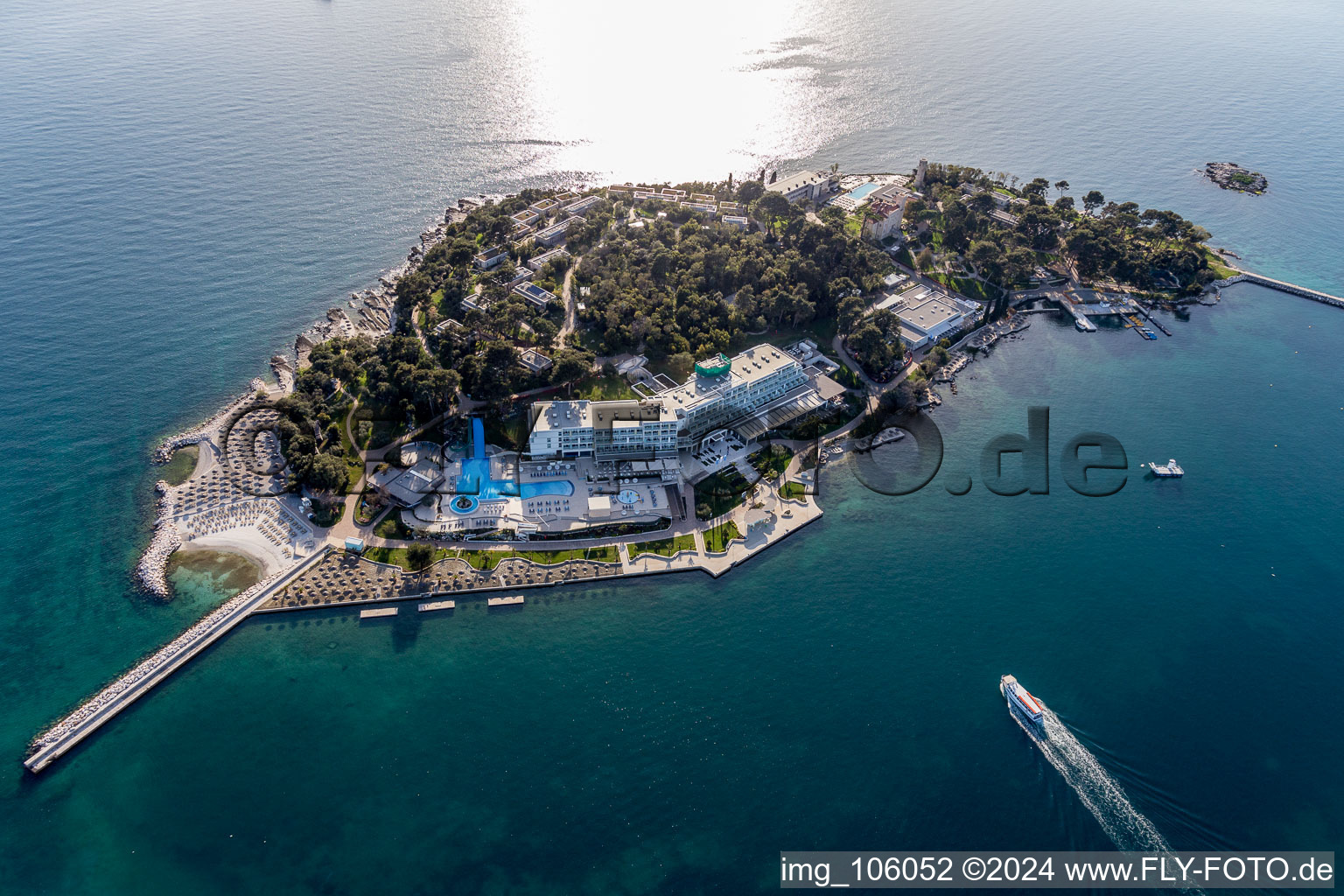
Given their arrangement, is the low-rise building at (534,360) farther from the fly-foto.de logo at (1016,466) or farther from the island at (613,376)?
the fly-foto.de logo at (1016,466)

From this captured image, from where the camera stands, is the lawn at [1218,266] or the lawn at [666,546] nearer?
the lawn at [666,546]

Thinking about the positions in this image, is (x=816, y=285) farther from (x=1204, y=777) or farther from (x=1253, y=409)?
(x=1204, y=777)

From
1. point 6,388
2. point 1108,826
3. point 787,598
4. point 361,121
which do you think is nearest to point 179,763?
point 787,598

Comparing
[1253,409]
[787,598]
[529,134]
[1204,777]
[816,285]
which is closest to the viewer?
[1204,777]

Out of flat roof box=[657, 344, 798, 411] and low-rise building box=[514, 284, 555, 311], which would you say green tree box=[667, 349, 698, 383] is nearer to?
flat roof box=[657, 344, 798, 411]

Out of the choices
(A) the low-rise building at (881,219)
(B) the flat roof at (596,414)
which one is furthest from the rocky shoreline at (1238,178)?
(B) the flat roof at (596,414)

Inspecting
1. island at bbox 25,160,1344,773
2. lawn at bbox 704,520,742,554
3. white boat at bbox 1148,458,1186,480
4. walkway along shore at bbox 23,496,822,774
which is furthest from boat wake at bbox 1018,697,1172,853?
white boat at bbox 1148,458,1186,480

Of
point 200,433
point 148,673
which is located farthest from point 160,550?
point 200,433
